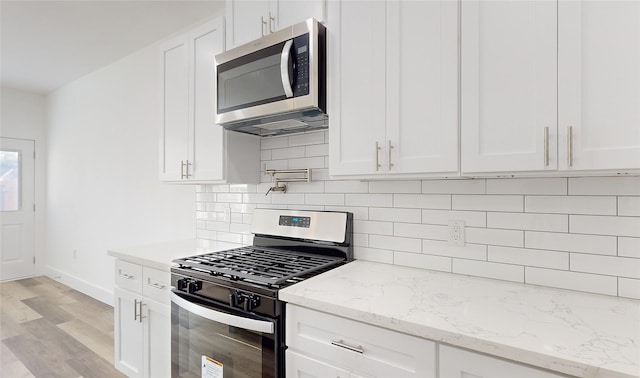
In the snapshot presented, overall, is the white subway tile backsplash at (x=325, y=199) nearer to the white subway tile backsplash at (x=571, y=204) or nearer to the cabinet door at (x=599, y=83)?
the white subway tile backsplash at (x=571, y=204)

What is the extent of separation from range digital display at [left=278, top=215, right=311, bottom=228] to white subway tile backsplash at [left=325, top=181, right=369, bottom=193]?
22 cm

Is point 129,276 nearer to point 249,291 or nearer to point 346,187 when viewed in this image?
point 249,291

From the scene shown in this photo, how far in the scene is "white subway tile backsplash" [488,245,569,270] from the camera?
1405mm

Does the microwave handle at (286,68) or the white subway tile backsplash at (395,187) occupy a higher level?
the microwave handle at (286,68)

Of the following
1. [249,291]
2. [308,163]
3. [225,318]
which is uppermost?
[308,163]

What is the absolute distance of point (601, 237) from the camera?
1330 millimetres

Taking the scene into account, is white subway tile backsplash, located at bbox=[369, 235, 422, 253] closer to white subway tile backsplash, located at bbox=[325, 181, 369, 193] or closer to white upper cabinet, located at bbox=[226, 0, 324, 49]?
white subway tile backsplash, located at bbox=[325, 181, 369, 193]

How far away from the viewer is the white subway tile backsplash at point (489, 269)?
1.49m

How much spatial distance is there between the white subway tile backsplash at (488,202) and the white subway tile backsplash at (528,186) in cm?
3

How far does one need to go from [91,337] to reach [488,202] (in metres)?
3.43

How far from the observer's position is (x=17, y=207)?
16.5ft

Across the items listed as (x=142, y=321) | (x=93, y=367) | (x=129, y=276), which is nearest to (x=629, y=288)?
(x=142, y=321)

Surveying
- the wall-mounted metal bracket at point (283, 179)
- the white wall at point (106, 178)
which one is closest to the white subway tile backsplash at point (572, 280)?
the wall-mounted metal bracket at point (283, 179)

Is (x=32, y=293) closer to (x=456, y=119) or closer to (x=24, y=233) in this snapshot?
(x=24, y=233)
